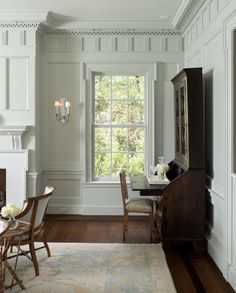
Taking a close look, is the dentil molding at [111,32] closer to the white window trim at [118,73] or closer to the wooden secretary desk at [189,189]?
the white window trim at [118,73]

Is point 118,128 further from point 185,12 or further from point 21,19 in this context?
point 21,19

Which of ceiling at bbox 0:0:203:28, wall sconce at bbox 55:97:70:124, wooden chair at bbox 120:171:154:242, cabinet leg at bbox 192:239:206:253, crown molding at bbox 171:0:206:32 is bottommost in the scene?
cabinet leg at bbox 192:239:206:253

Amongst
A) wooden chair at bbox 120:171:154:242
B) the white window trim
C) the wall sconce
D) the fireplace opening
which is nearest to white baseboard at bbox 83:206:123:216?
the white window trim

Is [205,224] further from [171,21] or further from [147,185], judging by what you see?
[171,21]

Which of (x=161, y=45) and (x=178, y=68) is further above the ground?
(x=161, y=45)

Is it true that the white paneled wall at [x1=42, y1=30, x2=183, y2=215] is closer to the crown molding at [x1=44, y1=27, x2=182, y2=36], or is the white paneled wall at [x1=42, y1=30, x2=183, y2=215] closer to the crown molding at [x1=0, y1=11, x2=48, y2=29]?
the crown molding at [x1=44, y1=27, x2=182, y2=36]

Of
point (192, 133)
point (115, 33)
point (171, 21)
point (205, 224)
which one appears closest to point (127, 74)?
point (115, 33)

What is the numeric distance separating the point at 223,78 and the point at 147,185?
1.53m

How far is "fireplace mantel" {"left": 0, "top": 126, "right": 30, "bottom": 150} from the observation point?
17.5ft

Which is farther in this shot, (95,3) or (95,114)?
(95,114)

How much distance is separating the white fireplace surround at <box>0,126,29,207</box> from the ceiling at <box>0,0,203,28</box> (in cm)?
168

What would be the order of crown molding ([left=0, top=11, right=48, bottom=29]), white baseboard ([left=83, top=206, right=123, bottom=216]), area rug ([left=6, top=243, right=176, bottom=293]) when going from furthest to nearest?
white baseboard ([left=83, top=206, right=123, bottom=216]), crown molding ([left=0, top=11, right=48, bottom=29]), area rug ([left=6, top=243, right=176, bottom=293])

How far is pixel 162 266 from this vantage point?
146 inches

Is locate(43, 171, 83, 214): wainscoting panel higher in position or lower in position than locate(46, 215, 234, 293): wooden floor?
higher
